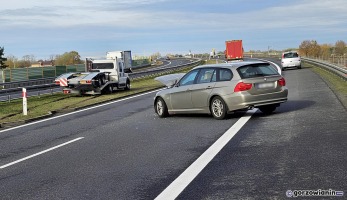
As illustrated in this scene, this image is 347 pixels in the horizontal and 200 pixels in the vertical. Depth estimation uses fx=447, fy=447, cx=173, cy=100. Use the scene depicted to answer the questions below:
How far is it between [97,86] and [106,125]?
13598 millimetres

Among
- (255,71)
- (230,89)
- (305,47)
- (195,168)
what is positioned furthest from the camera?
(305,47)

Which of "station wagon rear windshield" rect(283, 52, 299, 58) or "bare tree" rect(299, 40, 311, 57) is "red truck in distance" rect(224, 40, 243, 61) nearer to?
"station wagon rear windshield" rect(283, 52, 299, 58)

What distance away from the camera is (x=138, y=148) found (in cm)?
854

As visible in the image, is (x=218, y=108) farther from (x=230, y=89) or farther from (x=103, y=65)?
(x=103, y=65)

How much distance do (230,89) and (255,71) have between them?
36.6 inches

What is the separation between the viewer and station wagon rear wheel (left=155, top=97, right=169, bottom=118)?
13.5 meters

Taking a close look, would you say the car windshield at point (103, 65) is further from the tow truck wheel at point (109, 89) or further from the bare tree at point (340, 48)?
the bare tree at point (340, 48)

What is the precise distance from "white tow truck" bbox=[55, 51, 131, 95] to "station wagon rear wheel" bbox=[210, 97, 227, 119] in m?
14.4

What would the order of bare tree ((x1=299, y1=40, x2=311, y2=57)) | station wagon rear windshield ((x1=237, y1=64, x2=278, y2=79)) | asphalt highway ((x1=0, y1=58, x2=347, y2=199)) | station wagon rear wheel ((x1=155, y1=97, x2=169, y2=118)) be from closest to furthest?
asphalt highway ((x1=0, y1=58, x2=347, y2=199)) < station wagon rear windshield ((x1=237, y1=64, x2=278, y2=79)) < station wagon rear wheel ((x1=155, y1=97, x2=169, y2=118)) < bare tree ((x1=299, y1=40, x2=311, y2=57))

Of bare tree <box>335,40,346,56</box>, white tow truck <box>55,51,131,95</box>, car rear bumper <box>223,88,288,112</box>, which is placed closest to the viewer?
car rear bumper <box>223,88,288,112</box>

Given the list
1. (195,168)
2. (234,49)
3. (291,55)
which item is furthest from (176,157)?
(234,49)

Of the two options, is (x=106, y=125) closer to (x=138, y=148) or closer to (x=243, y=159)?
(x=138, y=148)

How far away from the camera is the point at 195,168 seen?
6.60 m

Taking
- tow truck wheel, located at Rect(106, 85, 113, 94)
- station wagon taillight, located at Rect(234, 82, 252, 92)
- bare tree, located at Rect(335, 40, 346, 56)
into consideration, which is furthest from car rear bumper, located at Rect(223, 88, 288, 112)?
bare tree, located at Rect(335, 40, 346, 56)
